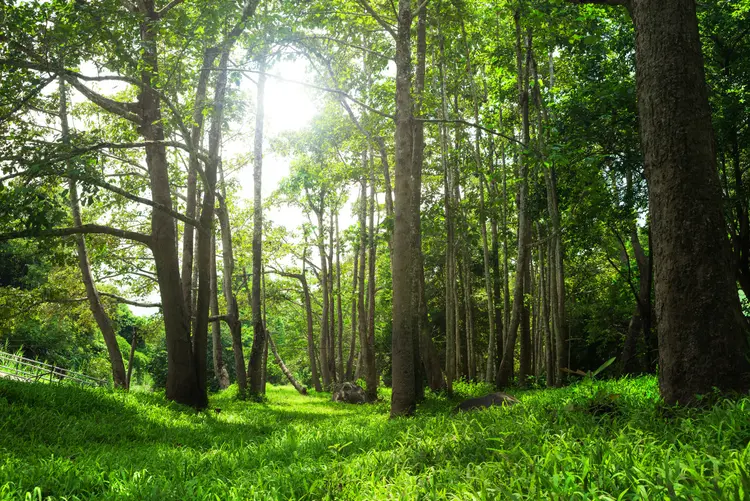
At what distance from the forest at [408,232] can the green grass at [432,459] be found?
3 centimetres

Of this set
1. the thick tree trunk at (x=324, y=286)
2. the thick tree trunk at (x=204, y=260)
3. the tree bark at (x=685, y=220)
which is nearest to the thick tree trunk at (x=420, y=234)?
the thick tree trunk at (x=204, y=260)

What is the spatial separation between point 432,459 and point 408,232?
530 cm

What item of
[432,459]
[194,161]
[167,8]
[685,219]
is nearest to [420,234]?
[194,161]

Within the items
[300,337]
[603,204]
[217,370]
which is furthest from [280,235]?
[603,204]

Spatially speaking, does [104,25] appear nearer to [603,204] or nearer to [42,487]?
[42,487]

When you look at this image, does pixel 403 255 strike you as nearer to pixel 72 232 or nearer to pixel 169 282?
pixel 169 282

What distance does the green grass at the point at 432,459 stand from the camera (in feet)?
8.71

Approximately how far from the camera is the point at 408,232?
29.1ft

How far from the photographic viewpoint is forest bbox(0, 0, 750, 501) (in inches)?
148

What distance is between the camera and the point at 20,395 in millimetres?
7000

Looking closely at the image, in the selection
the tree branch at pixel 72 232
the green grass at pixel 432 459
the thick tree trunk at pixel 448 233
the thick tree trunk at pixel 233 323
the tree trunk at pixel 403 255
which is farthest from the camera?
the thick tree trunk at pixel 233 323

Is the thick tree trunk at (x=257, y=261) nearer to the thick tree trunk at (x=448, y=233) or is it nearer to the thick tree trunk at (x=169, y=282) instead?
the thick tree trunk at (x=169, y=282)

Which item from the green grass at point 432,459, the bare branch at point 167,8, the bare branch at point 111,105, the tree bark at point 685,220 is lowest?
the green grass at point 432,459

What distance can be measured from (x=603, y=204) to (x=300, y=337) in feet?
80.7
